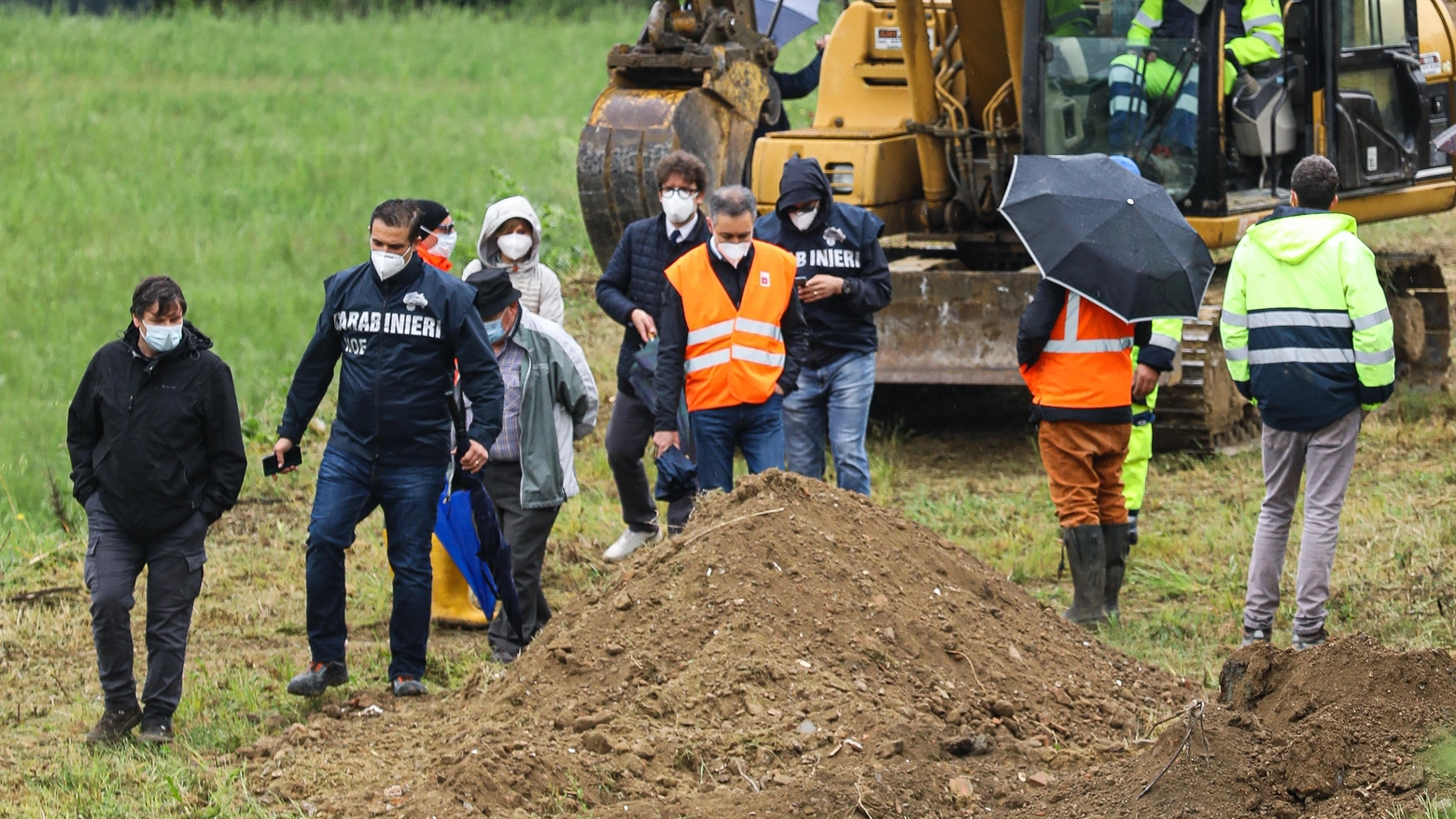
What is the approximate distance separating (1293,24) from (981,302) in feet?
7.71

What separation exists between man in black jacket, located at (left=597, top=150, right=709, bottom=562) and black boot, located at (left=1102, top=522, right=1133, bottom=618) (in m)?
1.99

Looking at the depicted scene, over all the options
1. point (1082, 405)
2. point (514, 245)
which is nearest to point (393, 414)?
point (514, 245)

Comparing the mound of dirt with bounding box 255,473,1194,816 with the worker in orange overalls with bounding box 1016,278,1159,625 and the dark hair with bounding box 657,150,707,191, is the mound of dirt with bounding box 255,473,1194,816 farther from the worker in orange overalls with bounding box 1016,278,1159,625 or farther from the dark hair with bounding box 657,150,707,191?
the dark hair with bounding box 657,150,707,191

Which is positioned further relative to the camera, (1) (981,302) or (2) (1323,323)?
(1) (981,302)

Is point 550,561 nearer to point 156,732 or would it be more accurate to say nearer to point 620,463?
point 620,463

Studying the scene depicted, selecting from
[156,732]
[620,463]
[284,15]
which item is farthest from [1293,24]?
[284,15]

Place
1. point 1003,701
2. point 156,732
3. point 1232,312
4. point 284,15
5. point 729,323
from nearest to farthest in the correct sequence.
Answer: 1. point 1003,701
2. point 156,732
3. point 1232,312
4. point 729,323
5. point 284,15

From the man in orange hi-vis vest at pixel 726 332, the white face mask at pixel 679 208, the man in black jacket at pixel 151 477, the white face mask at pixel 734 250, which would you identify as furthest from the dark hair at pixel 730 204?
the man in black jacket at pixel 151 477

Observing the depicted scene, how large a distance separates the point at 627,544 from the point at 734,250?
1.92 meters

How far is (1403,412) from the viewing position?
10547mm

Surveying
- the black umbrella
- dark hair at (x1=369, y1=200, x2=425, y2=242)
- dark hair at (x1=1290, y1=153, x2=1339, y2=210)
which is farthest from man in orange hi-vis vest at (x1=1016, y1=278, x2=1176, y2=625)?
dark hair at (x1=369, y1=200, x2=425, y2=242)

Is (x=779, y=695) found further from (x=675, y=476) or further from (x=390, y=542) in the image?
(x=675, y=476)

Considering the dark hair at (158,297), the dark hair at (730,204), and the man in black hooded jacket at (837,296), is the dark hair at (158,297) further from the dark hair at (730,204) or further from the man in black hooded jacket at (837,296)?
the man in black hooded jacket at (837,296)

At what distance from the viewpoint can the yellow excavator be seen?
9.59 metres
